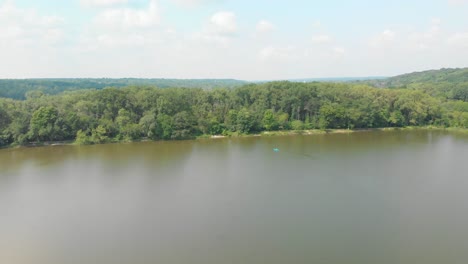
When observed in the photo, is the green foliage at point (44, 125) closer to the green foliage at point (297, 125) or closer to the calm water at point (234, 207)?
the calm water at point (234, 207)

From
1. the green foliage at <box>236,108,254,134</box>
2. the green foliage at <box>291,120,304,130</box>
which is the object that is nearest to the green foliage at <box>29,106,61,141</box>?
the green foliage at <box>236,108,254,134</box>

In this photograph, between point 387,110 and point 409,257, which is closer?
point 409,257

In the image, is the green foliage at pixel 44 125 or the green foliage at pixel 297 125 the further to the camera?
the green foliage at pixel 297 125

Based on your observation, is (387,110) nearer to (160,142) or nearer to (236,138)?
(236,138)

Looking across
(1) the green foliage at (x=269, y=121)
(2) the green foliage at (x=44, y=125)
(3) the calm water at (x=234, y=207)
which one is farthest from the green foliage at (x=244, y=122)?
(2) the green foliage at (x=44, y=125)

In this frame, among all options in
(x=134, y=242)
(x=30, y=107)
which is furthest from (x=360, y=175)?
(x=30, y=107)

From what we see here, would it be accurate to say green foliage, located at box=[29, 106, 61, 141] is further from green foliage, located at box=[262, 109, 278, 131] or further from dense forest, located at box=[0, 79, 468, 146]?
green foliage, located at box=[262, 109, 278, 131]
